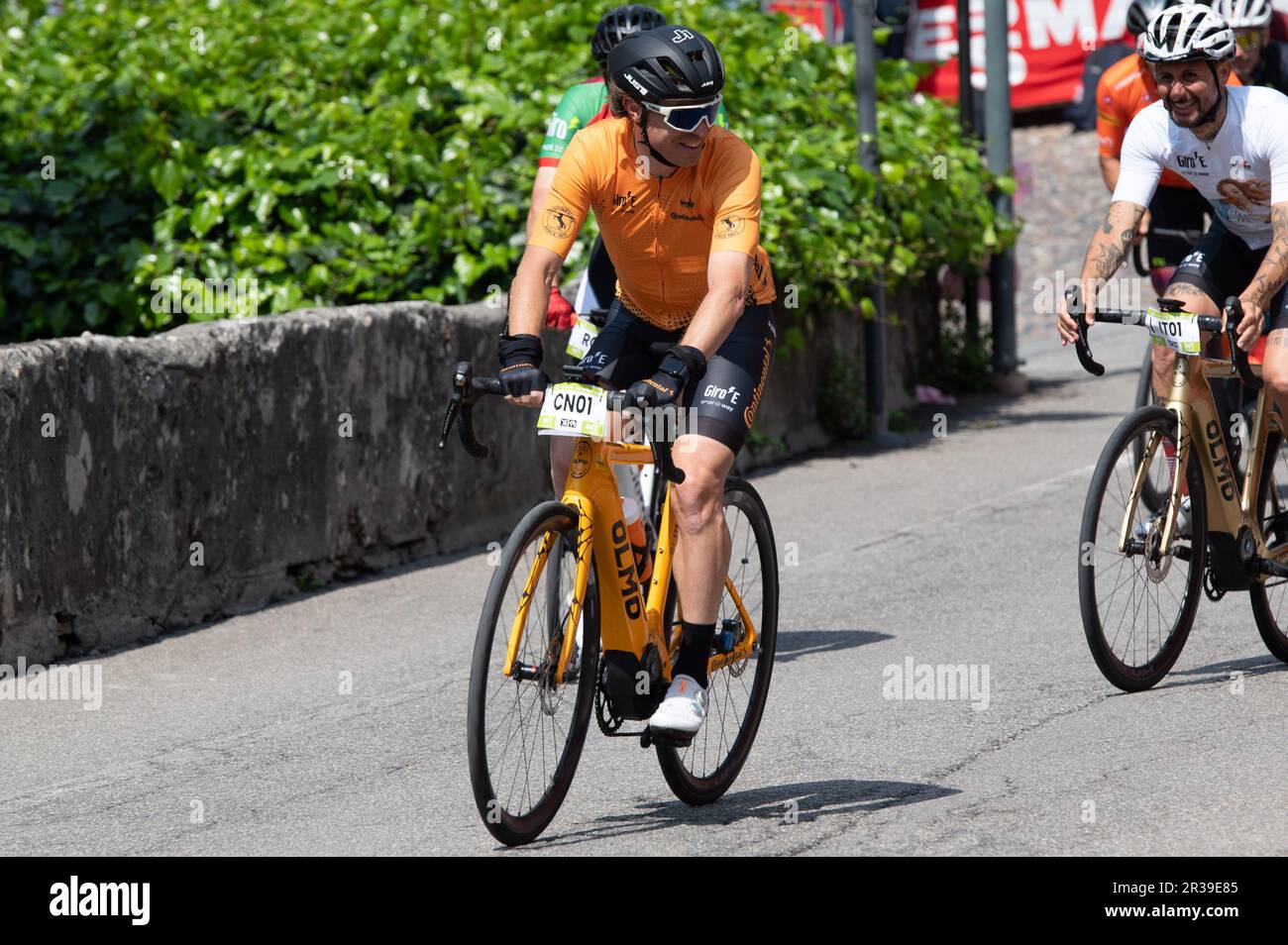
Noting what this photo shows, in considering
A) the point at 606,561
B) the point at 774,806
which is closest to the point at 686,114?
the point at 606,561

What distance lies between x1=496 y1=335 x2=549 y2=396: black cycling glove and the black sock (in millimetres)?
778

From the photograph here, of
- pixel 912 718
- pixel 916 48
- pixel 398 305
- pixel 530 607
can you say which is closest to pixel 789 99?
pixel 398 305

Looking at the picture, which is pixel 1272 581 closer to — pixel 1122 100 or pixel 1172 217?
pixel 1172 217

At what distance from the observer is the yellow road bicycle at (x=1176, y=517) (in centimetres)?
593

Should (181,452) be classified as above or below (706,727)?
above

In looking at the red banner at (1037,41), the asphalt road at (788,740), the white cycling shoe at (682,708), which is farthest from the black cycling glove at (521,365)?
the red banner at (1037,41)

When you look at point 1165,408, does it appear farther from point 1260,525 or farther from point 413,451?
point 413,451

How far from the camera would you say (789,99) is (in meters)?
12.0

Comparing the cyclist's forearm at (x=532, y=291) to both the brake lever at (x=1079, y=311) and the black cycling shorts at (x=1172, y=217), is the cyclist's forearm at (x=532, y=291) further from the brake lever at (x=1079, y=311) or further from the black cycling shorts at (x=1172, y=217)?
the black cycling shorts at (x=1172, y=217)

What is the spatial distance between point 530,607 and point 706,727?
3.03 ft

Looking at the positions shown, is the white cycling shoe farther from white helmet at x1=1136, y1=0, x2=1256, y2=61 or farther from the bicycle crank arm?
white helmet at x1=1136, y1=0, x2=1256, y2=61

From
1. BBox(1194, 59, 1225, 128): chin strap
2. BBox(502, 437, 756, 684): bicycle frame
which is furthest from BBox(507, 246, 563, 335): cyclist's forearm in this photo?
BBox(1194, 59, 1225, 128): chin strap

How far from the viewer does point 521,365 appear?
461cm

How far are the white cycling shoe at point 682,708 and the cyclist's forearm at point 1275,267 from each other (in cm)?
228
